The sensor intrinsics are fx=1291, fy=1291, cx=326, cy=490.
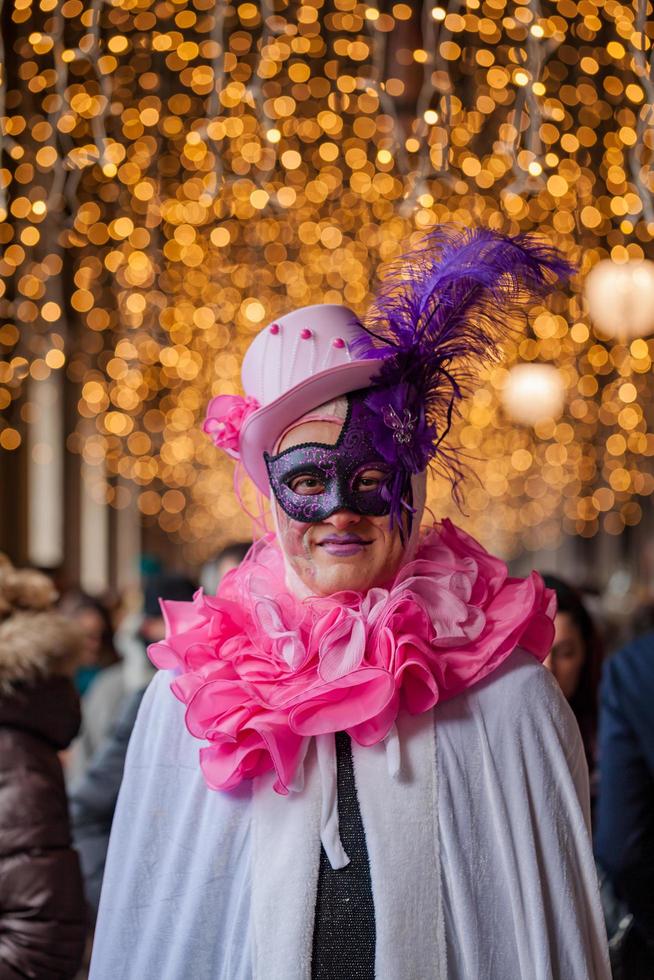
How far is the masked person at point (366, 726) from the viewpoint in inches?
87.6

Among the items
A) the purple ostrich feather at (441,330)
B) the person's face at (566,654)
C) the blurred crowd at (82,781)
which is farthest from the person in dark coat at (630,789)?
the purple ostrich feather at (441,330)

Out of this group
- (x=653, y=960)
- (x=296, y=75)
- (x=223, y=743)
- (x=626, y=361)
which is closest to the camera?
(x=223, y=743)

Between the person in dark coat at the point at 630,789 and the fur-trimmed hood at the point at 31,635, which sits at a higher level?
the fur-trimmed hood at the point at 31,635

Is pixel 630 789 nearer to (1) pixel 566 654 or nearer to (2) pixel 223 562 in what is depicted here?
(1) pixel 566 654

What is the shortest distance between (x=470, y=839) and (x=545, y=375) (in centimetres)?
620

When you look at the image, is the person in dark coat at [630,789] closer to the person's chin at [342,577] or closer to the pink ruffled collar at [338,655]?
the pink ruffled collar at [338,655]

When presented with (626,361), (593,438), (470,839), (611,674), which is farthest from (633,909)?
(593,438)

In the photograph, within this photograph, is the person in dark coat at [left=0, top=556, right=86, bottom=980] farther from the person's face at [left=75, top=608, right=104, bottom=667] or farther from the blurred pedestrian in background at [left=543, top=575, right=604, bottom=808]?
the person's face at [left=75, top=608, right=104, bottom=667]

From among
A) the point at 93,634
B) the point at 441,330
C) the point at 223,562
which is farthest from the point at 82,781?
the point at 93,634

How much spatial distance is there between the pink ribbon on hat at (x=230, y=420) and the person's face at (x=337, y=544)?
0.17m

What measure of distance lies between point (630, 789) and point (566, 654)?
1.55 feet

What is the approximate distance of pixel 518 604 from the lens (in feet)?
7.72

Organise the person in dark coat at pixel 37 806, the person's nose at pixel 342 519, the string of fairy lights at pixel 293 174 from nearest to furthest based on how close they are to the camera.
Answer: the person's nose at pixel 342 519 → the person in dark coat at pixel 37 806 → the string of fairy lights at pixel 293 174

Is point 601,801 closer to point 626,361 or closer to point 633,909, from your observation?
point 633,909
